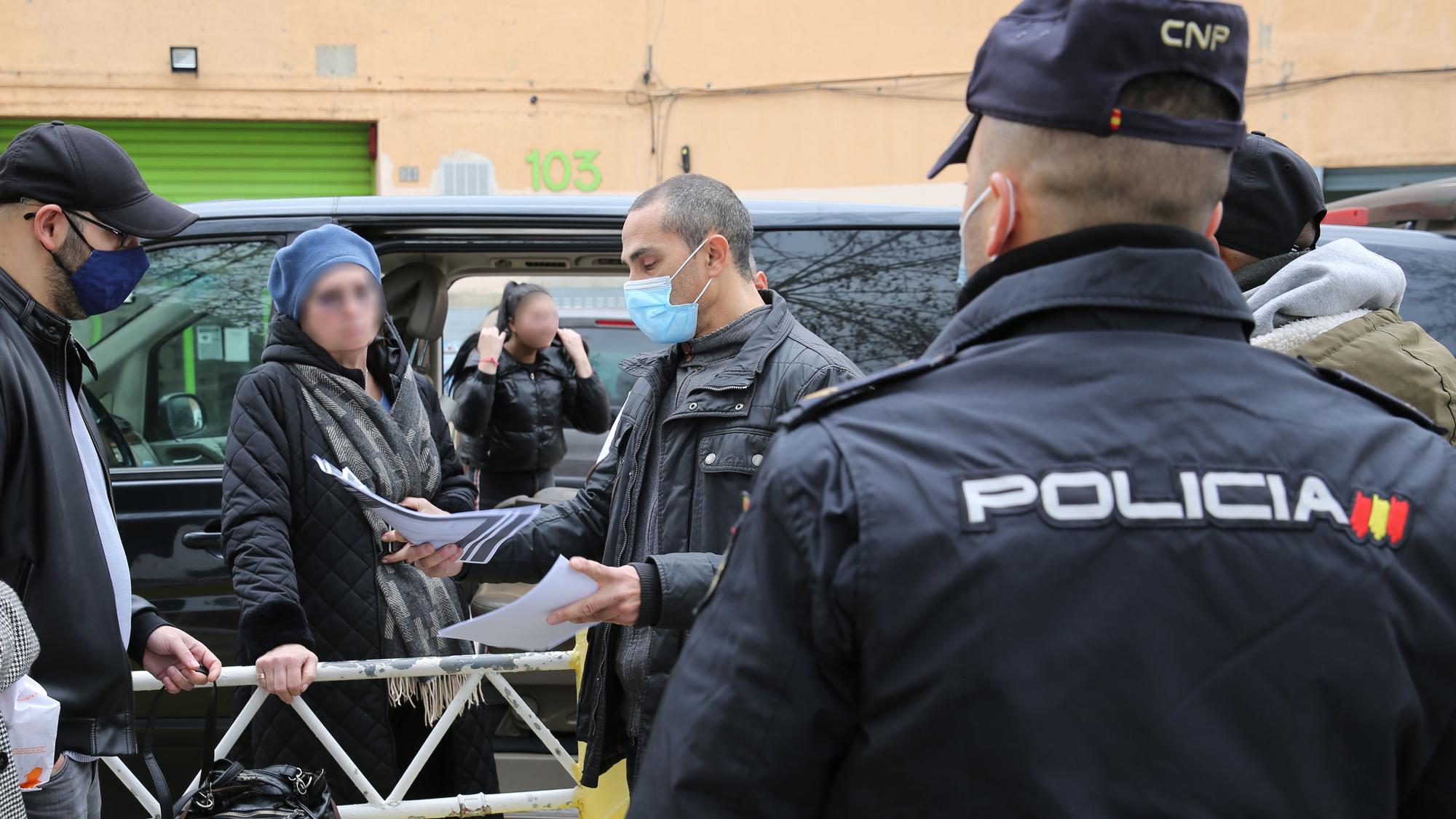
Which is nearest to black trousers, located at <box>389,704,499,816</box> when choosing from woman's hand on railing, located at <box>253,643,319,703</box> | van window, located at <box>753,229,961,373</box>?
woman's hand on railing, located at <box>253,643,319,703</box>

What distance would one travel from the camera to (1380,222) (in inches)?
190

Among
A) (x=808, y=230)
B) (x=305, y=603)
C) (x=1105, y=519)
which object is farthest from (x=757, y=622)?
(x=808, y=230)

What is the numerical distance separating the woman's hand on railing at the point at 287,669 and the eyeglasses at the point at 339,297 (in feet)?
2.93

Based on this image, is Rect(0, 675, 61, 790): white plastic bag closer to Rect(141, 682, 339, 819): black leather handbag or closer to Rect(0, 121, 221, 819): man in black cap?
Rect(0, 121, 221, 819): man in black cap

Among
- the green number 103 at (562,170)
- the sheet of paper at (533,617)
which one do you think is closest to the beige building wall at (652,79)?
the green number 103 at (562,170)

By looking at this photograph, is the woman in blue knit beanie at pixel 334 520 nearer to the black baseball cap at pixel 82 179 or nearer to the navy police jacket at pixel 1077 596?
the black baseball cap at pixel 82 179

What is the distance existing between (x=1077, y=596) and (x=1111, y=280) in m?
0.31

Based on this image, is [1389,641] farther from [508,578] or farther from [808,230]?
[808,230]

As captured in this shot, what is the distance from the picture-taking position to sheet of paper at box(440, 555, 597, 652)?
1855 millimetres

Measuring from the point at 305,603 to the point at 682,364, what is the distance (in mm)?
1208

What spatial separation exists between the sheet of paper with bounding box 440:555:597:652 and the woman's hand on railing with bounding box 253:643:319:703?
96 cm

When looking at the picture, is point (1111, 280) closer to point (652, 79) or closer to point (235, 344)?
point (235, 344)

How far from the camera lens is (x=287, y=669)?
2734mm

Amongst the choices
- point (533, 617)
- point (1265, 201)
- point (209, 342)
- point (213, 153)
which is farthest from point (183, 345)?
point (213, 153)
